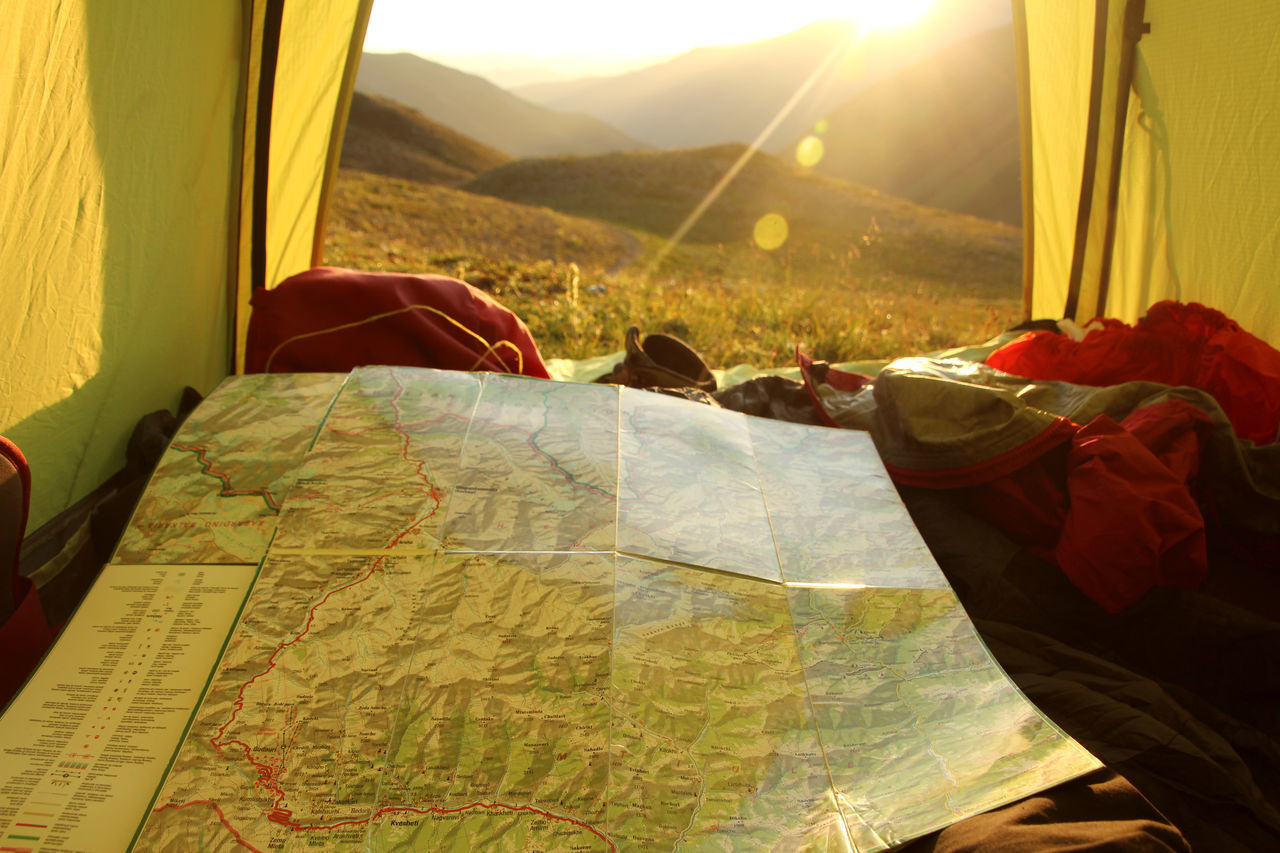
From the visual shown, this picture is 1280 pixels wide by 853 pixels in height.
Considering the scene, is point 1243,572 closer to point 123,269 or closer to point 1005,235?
point 123,269

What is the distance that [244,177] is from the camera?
104 inches

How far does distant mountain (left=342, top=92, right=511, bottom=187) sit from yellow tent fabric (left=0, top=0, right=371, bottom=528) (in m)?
24.5

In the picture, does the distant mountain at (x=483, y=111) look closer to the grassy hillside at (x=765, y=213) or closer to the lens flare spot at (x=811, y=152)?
the lens flare spot at (x=811, y=152)

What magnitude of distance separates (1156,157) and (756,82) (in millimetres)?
106860

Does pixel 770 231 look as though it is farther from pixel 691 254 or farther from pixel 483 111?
pixel 483 111

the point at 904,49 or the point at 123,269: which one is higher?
the point at 904,49

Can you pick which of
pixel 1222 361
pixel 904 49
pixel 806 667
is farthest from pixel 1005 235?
pixel 904 49

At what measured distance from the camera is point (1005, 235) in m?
18.8

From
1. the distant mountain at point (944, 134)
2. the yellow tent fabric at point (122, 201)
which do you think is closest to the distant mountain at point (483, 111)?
the distant mountain at point (944, 134)

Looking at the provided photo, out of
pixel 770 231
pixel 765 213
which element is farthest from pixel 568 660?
pixel 765 213

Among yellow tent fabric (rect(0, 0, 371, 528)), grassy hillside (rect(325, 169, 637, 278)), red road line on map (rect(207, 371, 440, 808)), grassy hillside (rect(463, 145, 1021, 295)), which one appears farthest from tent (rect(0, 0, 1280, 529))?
grassy hillside (rect(463, 145, 1021, 295))

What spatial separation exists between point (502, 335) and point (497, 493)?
919 mm

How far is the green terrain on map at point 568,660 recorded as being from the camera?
1.17 meters

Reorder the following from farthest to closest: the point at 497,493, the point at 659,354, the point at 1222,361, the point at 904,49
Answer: the point at 904,49 → the point at 659,354 → the point at 1222,361 → the point at 497,493
